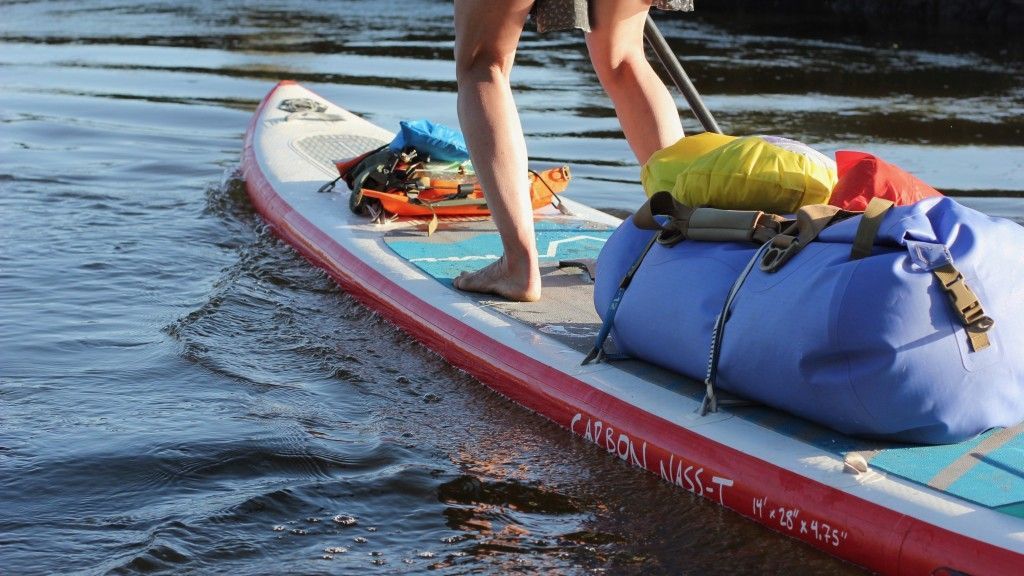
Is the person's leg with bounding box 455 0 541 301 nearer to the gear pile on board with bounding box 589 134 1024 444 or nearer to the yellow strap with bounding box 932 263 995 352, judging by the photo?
the gear pile on board with bounding box 589 134 1024 444

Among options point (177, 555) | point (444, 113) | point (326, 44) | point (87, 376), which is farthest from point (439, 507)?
point (326, 44)

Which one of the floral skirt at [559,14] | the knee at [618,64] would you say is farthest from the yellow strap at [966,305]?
the knee at [618,64]

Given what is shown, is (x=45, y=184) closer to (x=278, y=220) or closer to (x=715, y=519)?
(x=278, y=220)

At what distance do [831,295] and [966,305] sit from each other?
0.27m

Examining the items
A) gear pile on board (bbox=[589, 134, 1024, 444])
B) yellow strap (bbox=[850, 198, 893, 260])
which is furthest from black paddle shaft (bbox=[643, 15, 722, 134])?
yellow strap (bbox=[850, 198, 893, 260])

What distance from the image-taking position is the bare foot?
3.81 m

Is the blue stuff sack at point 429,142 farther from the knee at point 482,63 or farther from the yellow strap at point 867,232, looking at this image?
the yellow strap at point 867,232

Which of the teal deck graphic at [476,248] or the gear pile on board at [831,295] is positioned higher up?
the gear pile on board at [831,295]

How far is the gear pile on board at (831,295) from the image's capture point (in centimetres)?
253

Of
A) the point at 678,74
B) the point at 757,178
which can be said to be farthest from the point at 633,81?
the point at 757,178

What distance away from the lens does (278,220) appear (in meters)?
5.36

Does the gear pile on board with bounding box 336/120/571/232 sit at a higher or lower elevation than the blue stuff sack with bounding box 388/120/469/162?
lower

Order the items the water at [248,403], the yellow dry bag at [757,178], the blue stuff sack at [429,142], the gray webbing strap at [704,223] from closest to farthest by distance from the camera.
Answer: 1. the water at [248,403]
2. the gray webbing strap at [704,223]
3. the yellow dry bag at [757,178]
4. the blue stuff sack at [429,142]

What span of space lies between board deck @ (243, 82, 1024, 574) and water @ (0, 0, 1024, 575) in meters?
0.09
